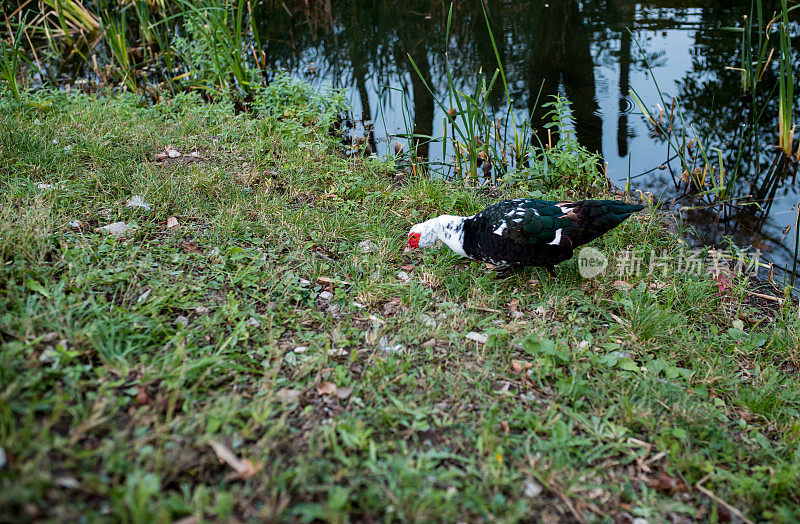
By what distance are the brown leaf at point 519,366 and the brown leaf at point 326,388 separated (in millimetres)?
990

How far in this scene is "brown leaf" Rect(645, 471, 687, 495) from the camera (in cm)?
226

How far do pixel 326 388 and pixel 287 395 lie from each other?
20 cm

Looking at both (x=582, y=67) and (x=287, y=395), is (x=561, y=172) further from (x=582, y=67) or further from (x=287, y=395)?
(x=287, y=395)

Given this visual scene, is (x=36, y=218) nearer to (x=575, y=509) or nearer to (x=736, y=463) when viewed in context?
(x=575, y=509)

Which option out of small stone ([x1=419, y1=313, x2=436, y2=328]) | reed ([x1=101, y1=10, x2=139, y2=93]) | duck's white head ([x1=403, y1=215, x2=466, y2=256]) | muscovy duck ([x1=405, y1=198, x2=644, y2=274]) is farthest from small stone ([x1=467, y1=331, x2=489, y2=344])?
reed ([x1=101, y1=10, x2=139, y2=93])

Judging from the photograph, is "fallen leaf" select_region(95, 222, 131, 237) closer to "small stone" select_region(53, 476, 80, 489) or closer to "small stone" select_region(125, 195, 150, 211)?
"small stone" select_region(125, 195, 150, 211)

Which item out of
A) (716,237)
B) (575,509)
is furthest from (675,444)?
(716,237)

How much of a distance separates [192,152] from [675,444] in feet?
15.0

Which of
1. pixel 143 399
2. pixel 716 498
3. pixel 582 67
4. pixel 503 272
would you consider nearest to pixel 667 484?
pixel 716 498

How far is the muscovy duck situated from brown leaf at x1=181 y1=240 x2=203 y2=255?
1835 mm

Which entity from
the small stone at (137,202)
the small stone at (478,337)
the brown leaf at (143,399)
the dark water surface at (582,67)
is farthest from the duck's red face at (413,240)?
the brown leaf at (143,399)

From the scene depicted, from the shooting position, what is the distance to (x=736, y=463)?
242 centimetres

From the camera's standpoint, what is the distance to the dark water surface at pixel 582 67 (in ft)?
17.4

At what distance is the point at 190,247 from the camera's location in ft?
11.5
